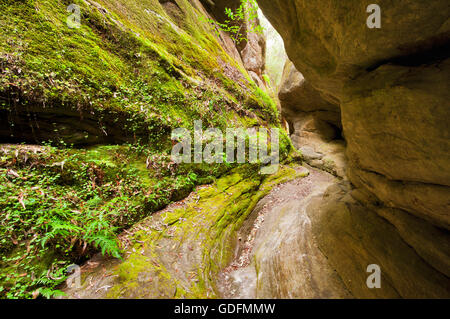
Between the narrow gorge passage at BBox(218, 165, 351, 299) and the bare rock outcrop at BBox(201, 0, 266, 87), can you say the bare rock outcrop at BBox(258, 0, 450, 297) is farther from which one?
the bare rock outcrop at BBox(201, 0, 266, 87)

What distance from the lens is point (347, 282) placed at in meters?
2.75

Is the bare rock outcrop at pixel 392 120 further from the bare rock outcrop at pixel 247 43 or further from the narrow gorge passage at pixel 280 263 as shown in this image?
the bare rock outcrop at pixel 247 43

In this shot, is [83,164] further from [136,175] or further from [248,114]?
[248,114]

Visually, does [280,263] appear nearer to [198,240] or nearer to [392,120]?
[198,240]

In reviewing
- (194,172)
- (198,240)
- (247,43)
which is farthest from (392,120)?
(247,43)

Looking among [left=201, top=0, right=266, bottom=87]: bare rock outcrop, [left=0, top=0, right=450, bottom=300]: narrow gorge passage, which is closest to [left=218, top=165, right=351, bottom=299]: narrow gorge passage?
[left=0, top=0, right=450, bottom=300]: narrow gorge passage

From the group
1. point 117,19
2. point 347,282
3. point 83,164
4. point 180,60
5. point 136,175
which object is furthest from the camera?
point 180,60

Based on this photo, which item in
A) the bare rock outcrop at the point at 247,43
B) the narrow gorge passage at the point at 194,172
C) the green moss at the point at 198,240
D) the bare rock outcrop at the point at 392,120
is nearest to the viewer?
the bare rock outcrop at the point at 392,120

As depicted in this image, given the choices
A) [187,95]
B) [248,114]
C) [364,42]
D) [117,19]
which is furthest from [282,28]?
[117,19]

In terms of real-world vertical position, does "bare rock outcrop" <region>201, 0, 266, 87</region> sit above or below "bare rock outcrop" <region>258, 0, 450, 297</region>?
above

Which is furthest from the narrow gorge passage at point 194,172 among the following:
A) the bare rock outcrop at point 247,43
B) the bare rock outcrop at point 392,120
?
the bare rock outcrop at point 247,43

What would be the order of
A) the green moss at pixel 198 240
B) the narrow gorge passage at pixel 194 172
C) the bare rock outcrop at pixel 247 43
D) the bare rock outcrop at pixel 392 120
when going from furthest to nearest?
the bare rock outcrop at pixel 247 43
the green moss at pixel 198 240
the narrow gorge passage at pixel 194 172
the bare rock outcrop at pixel 392 120
